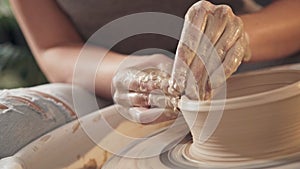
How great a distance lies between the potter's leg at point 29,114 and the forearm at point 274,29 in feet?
1.47

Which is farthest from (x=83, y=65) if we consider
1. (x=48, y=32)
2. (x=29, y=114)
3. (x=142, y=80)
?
(x=142, y=80)

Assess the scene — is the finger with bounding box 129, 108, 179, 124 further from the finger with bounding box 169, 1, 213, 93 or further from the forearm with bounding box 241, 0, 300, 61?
the forearm with bounding box 241, 0, 300, 61

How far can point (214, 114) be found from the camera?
0.78 metres

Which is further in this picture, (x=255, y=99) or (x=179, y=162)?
(x=179, y=162)

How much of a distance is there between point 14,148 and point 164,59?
34 cm

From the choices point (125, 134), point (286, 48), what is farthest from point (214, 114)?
point (286, 48)

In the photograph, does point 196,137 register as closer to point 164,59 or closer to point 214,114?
point 214,114

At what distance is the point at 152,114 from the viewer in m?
0.94

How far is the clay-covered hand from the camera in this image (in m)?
0.80

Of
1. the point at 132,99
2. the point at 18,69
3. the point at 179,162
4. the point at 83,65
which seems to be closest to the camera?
the point at 179,162

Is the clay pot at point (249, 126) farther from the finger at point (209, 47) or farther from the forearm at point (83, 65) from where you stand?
the forearm at point (83, 65)

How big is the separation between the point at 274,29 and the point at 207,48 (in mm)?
550

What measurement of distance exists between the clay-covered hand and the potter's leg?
1.28 ft

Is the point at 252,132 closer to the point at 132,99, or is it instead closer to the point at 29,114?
the point at 132,99
